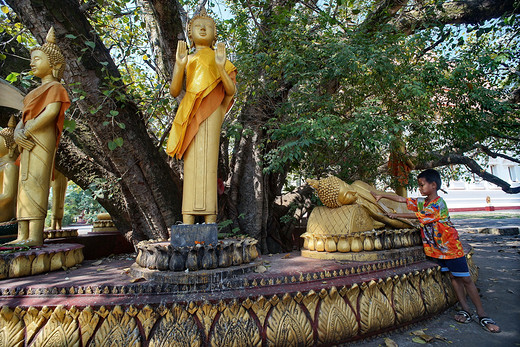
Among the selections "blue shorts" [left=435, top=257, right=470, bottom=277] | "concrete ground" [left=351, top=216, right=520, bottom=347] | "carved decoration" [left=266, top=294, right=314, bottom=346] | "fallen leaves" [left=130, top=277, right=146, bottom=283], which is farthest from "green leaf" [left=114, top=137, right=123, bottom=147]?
"blue shorts" [left=435, top=257, right=470, bottom=277]

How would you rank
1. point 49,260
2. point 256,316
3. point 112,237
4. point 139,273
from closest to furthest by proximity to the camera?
point 256,316 → point 139,273 → point 49,260 → point 112,237

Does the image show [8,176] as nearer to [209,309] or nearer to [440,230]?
[209,309]

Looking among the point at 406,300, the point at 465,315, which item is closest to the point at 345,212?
the point at 406,300

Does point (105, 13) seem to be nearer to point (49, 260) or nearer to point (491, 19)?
point (49, 260)

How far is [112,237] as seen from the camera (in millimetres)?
5961

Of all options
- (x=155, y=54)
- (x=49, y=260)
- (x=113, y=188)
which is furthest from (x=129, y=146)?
(x=155, y=54)

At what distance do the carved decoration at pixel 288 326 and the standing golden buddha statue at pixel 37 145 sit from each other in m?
2.83

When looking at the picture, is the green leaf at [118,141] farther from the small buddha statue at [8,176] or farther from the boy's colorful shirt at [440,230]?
the boy's colorful shirt at [440,230]

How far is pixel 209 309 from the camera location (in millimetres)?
2389

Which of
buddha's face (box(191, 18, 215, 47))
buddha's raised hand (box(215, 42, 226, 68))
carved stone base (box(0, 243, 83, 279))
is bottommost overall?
carved stone base (box(0, 243, 83, 279))

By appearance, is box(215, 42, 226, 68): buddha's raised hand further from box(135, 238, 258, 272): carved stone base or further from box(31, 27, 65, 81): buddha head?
box(31, 27, 65, 81): buddha head

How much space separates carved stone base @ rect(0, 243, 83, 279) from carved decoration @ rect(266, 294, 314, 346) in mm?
2367

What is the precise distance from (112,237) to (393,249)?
490cm

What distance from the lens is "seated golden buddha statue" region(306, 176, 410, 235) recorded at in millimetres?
3707
